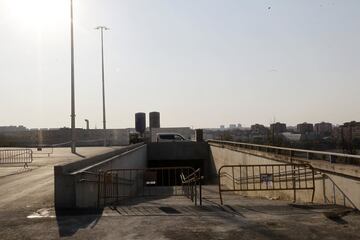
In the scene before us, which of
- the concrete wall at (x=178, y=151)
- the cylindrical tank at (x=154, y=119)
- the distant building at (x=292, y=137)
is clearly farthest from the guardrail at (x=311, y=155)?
the cylindrical tank at (x=154, y=119)

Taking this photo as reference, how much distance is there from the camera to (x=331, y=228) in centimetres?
934

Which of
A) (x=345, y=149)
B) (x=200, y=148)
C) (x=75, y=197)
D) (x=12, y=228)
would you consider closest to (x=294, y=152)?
(x=345, y=149)

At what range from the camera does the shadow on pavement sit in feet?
31.6

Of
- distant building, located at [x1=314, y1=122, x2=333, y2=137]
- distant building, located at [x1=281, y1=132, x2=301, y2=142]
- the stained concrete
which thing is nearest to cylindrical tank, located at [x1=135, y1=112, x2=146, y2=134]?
distant building, located at [x1=314, y1=122, x2=333, y2=137]

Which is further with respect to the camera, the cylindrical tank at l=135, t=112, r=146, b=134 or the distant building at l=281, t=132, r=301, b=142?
the cylindrical tank at l=135, t=112, r=146, b=134

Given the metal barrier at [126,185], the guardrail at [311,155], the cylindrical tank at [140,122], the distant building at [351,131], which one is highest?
the cylindrical tank at [140,122]

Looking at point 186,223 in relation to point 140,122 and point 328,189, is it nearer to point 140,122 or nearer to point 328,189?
point 328,189

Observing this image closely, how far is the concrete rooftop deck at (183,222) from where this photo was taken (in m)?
8.99

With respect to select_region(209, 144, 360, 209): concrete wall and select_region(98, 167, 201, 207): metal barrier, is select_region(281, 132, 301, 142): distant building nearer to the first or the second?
select_region(98, 167, 201, 207): metal barrier

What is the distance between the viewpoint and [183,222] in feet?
33.0

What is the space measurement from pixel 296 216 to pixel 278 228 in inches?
54.6

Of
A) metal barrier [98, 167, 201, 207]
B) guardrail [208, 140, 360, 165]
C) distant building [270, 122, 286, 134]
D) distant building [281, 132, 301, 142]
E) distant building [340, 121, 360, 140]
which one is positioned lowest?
metal barrier [98, 167, 201, 207]

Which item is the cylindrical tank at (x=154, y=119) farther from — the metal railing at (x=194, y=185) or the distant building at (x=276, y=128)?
the metal railing at (x=194, y=185)

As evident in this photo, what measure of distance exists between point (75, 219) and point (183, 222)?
2.40 meters
